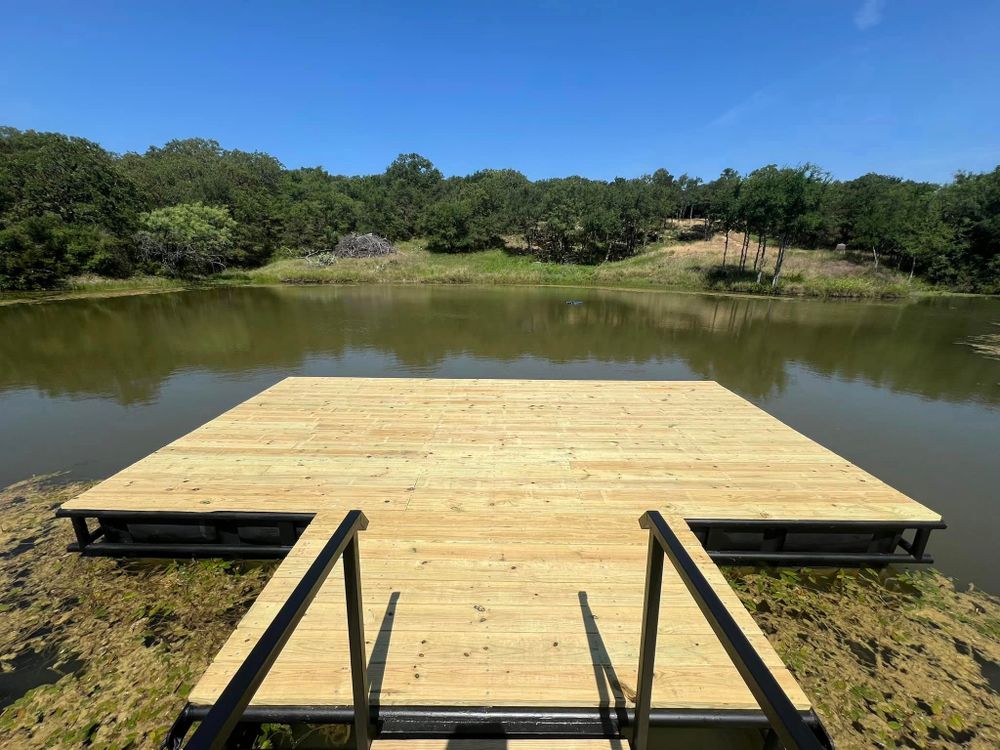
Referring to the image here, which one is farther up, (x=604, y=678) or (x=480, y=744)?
Result: (x=604, y=678)

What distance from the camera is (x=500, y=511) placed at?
341cm

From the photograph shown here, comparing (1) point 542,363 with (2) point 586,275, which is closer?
(1) point 542,363

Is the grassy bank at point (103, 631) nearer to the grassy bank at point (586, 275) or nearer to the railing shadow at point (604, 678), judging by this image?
the railing shadow at point (604, 678)

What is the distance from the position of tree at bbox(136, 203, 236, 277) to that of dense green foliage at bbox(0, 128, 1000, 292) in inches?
4.2

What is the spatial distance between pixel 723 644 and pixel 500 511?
2.69m

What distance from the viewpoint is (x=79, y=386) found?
8.31 metres

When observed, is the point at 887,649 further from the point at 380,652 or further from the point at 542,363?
the point at 542,363

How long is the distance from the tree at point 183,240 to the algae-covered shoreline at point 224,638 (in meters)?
32.9

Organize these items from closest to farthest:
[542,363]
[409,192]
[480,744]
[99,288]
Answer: [480,744], [542,363], [99,288], [409,192]

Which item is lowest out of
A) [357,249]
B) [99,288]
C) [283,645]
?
[99,288]

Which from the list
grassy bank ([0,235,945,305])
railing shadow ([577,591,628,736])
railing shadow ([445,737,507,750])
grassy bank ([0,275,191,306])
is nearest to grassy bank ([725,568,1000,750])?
railing shadow ([577,591,628,736])

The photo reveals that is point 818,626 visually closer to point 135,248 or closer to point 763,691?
point 763,691

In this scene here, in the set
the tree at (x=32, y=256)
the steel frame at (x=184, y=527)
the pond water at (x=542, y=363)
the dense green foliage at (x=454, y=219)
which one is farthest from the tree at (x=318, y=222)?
the steel frame at (x=184, y=527)

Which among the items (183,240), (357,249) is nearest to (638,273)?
(357,249)
